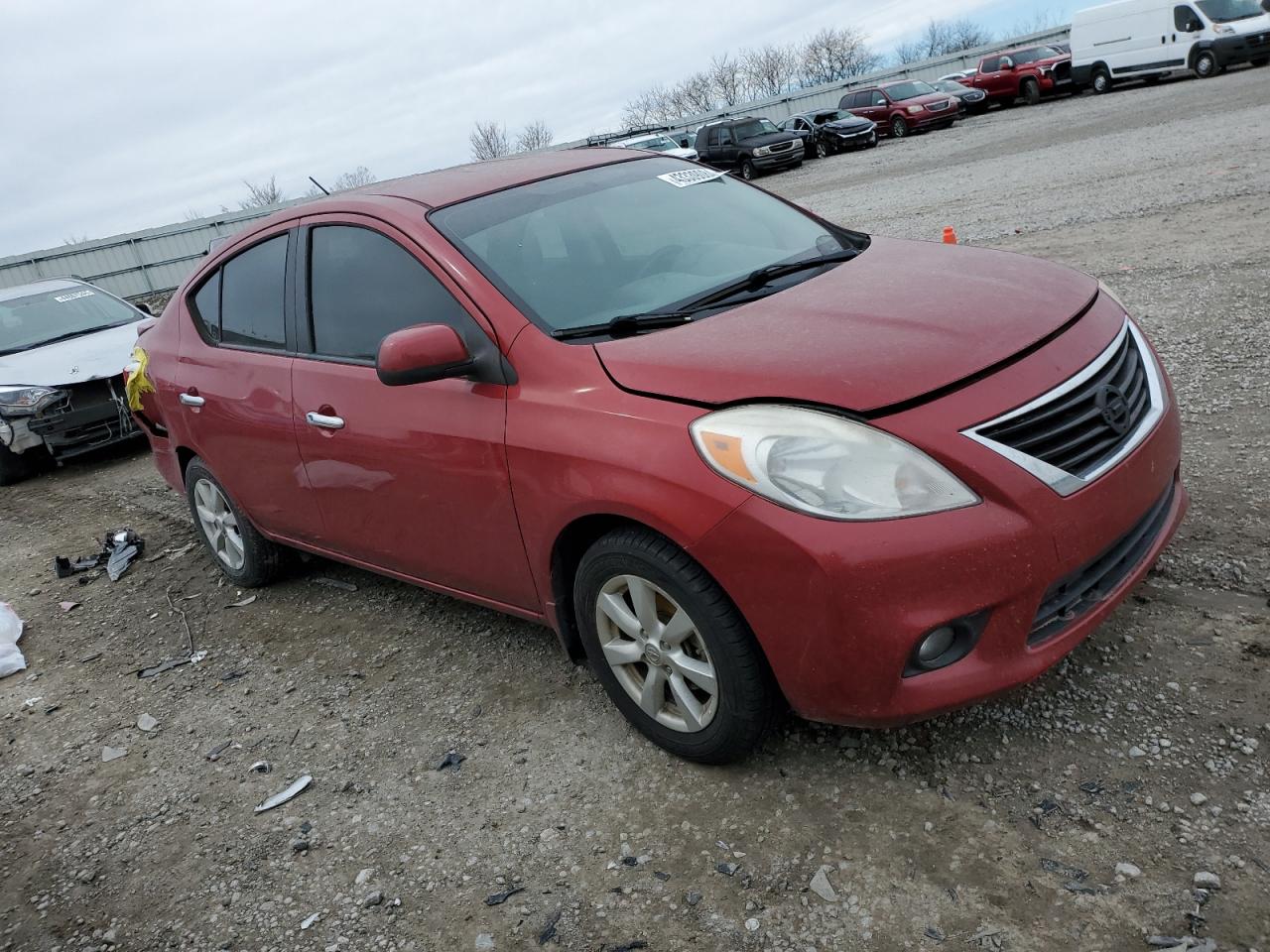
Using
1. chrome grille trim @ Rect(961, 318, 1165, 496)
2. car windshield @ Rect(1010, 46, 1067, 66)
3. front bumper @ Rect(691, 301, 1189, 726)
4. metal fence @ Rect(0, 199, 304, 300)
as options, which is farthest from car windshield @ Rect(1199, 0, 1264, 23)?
front bumper @ Rect(691, 301, 1189, 726)

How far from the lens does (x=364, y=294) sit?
3.88 m

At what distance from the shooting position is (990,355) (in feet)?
9.01

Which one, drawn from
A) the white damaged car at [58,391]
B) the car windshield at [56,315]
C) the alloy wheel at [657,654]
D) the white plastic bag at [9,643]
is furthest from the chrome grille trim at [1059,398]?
the car windshield at [56,315]

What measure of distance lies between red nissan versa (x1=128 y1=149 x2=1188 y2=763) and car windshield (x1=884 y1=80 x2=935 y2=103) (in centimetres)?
2763

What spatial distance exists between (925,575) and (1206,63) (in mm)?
27557

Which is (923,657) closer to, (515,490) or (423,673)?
(515,490)

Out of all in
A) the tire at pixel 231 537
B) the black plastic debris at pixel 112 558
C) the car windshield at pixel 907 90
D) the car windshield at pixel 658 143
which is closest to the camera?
the tire at pixel 231 537

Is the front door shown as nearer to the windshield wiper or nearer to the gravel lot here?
the windshield wiper

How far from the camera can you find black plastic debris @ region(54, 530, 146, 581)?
6148 mm

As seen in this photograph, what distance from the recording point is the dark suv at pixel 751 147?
26.6 m

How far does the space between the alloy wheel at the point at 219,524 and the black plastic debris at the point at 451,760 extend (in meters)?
2.21

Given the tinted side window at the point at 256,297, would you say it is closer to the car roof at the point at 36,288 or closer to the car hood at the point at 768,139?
the car roof at the point at 36,288

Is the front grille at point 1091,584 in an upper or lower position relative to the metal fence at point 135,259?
lower

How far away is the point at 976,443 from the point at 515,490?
1.39m
